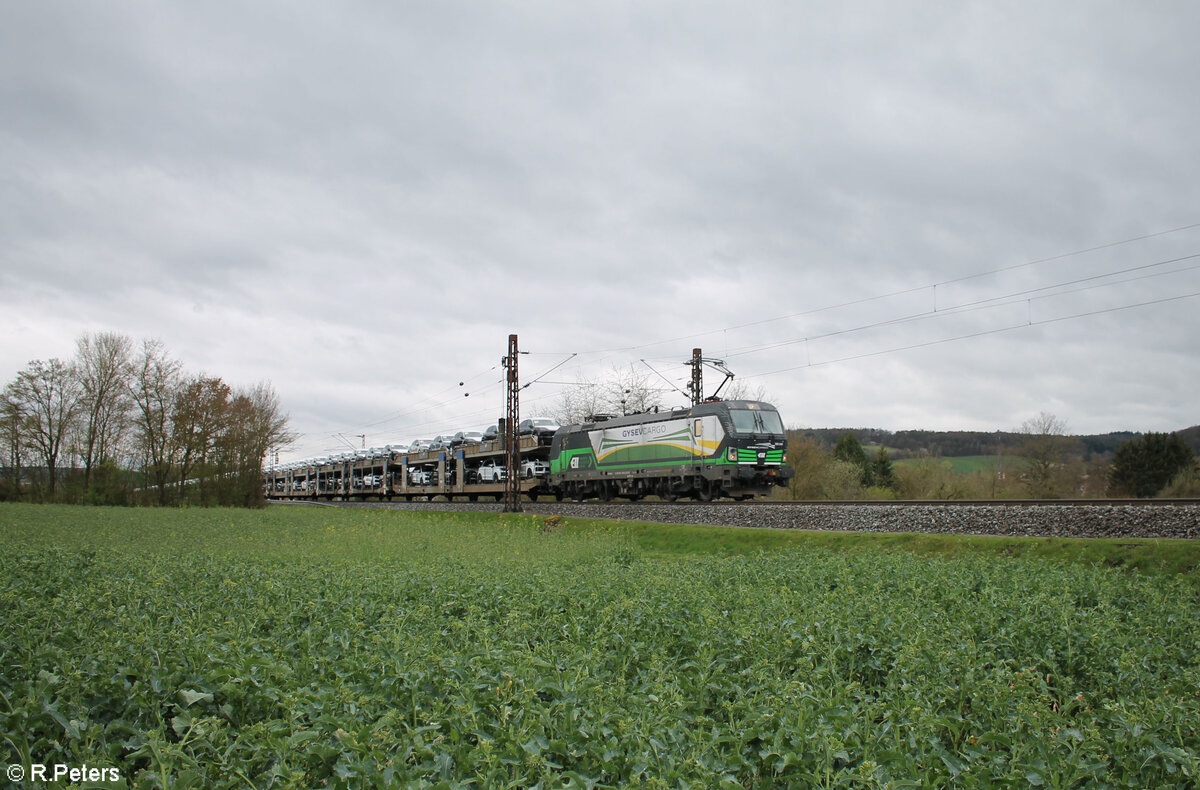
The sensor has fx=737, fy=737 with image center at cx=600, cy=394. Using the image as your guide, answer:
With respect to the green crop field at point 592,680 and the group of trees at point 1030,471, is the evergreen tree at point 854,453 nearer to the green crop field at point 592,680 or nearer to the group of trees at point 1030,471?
the group of trees at point 1030,471

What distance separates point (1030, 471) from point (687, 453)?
26995 mm

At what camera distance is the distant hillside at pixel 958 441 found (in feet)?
152

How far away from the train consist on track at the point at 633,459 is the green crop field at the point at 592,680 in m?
17.9

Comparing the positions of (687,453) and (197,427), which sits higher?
(197,427)

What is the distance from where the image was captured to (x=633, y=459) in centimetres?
3372

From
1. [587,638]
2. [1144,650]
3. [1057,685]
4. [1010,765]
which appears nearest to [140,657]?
[587,638]

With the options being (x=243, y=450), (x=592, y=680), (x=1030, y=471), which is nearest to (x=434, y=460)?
(x=243, y=450)

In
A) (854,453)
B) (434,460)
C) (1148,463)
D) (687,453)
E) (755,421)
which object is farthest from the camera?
(854,453)

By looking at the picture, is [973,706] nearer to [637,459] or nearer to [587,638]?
[587,638]

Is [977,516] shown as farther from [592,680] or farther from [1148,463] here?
[1148,463]

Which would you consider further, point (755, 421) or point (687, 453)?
point (687, 453)

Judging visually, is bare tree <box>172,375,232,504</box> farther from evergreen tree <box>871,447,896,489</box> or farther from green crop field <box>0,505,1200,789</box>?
evergreen tree <box>871,447,896,489</box>

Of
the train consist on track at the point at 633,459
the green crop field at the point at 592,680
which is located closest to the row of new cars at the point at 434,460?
the train consist on track at the point at 633,459

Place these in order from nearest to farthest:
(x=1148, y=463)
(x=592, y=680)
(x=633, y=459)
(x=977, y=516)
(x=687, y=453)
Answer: (x=592, y=680), (x=977, y=516), (x=687, y=453), (x=633, y=459), (x=1148, y=463)
